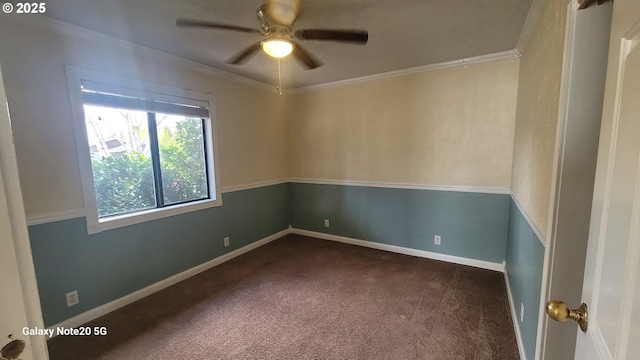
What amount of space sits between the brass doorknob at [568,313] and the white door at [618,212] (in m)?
0.02

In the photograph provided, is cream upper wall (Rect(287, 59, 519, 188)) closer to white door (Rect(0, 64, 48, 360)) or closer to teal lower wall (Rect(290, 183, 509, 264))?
teal lower wall (Rect(290, 183, 509, 264))

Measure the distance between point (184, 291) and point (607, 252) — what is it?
3.05 meters

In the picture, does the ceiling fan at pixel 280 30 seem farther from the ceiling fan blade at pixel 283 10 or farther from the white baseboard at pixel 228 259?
the white baseboard at pixel 228 259

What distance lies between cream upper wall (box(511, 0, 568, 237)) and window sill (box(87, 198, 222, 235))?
10.1 ft

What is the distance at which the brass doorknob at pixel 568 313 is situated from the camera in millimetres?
710

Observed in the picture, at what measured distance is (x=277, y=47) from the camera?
1871mm

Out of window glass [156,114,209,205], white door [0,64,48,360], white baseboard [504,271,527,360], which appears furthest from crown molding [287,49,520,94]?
white door [0,64,48,360]

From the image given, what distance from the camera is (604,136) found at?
64 centimetres

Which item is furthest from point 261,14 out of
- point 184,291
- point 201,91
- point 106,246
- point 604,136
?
point 184,291

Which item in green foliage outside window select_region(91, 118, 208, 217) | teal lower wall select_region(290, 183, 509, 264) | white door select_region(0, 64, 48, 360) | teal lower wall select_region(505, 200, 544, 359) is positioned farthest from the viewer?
teal lower wall select_region(290, 183, 509, 264)

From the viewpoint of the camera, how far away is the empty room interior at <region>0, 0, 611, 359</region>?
71.9 inches

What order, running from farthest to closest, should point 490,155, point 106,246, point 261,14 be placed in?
1. point 490,155
2. point 106,246
3. point 261,14

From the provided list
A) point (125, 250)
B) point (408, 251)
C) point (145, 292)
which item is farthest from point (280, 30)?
point (408, 251)

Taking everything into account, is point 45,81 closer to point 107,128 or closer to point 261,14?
point 107,128
